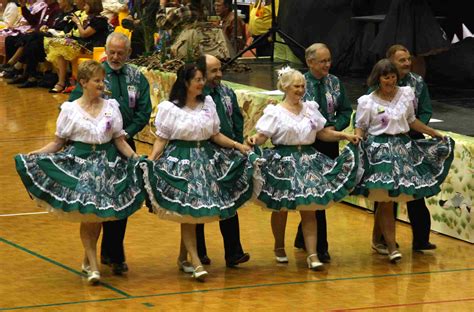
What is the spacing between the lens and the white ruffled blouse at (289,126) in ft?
26.5

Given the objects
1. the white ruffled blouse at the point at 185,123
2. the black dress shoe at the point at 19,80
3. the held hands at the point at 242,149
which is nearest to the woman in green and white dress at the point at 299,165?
the held hands at the point at 242,149

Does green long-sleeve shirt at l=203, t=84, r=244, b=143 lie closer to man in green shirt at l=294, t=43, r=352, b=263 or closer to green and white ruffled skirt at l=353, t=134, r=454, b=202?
man in green shirt at l=294, t=43, r=352, b=263

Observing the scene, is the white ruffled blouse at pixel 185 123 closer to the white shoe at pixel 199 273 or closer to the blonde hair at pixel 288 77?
the blonde hair at pixel 288 77

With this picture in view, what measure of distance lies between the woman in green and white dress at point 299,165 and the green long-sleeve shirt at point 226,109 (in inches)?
7.9

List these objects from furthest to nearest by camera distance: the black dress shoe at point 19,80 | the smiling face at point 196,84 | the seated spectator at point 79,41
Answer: the black dress shoe at point 19,80 < the seated spectator at point 79,41 < the smiling face at point 196,84

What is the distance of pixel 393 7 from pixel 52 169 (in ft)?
19.0

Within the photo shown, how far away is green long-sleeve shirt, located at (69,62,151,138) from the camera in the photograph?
26.7ft

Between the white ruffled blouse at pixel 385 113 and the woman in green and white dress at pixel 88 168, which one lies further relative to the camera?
the white ruffled blouse at pixel 385 113

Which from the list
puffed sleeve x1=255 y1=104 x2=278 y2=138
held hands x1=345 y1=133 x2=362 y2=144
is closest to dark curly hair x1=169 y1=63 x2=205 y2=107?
puffed sleeve x1=255 y1=104 x2=278 y2=138

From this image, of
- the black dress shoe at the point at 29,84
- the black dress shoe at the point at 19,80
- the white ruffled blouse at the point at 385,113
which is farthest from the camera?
the black dress shoe at the point at 19,80

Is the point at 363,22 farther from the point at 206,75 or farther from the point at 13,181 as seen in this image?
the point at 206,75

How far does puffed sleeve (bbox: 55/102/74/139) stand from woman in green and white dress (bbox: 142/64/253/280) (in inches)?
20.9

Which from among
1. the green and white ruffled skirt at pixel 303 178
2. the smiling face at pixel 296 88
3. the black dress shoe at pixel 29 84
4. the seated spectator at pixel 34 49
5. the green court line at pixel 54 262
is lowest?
the black dress shoe at pixel 29 84

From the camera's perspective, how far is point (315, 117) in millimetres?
8156
